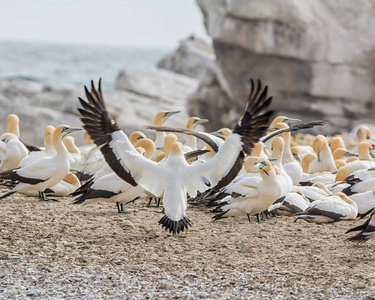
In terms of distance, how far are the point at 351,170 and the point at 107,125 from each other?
134 inches

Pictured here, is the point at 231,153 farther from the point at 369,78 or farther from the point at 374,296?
the point at 369,78

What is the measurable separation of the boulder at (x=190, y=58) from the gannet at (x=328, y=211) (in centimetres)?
2493

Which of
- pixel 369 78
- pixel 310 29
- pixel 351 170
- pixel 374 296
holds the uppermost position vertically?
pixel 310 29

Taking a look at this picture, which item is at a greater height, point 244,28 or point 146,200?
point 244,28

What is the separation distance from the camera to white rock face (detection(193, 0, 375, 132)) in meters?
17.7

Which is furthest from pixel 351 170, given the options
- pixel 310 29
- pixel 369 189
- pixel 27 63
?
pixel 27 63

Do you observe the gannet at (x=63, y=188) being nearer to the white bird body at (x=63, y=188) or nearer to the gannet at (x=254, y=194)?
the white bird body at (x=63, y=188)

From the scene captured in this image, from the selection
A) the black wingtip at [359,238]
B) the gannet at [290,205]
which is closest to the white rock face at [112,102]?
the gannet at [290,205]

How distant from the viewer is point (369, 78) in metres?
18.9

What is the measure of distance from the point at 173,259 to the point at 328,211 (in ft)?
6.03

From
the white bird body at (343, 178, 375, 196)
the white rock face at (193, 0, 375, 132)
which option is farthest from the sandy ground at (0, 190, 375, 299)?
the white rock face at (193, 0, 375, 132)

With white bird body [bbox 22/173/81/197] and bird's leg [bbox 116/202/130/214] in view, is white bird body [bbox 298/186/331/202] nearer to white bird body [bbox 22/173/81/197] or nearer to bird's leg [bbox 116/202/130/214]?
bird's leg [bbox 116/202/130/214]

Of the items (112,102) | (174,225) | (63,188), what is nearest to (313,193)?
(174,225)

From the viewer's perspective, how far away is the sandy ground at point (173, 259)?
174 inches
